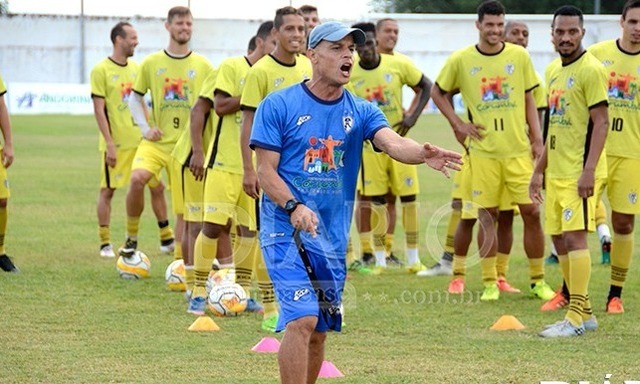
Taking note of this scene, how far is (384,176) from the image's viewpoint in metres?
14.1

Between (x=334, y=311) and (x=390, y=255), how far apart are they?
7713 mm

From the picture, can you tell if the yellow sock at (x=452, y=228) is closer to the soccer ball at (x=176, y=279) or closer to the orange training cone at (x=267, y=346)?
the soccer ball at (x=176, y=279)

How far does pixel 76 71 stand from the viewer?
191 feet

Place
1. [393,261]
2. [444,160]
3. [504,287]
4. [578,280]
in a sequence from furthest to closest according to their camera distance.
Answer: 1. [393,261]
2. [504,287]
3. [578,280]
4. [444,160]

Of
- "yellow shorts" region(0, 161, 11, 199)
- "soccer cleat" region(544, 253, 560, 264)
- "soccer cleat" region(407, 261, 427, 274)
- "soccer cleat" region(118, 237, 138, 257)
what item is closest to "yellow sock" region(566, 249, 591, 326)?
"soccer cleat" region(407, 261, 427, 274)

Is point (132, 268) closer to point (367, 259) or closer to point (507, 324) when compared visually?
point (367, 259)

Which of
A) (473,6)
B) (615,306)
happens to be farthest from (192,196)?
(473,6)

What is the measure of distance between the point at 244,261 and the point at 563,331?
9.73 feet

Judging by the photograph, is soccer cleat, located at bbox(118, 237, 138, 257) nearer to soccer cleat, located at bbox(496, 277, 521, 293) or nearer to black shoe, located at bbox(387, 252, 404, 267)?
black shoe, located at bbox(387, 252, 404, 267)

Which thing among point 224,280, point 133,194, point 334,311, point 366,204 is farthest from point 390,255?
point 334,311

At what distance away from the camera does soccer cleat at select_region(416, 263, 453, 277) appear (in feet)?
44.8

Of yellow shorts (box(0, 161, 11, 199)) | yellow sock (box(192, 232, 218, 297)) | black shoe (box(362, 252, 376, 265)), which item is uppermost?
yellow shorts (box(0, 161, 11, 199))

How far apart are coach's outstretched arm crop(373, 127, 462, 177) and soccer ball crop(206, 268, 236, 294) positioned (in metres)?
4.07

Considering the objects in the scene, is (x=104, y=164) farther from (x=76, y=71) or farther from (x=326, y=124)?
(x=76, y=71)
